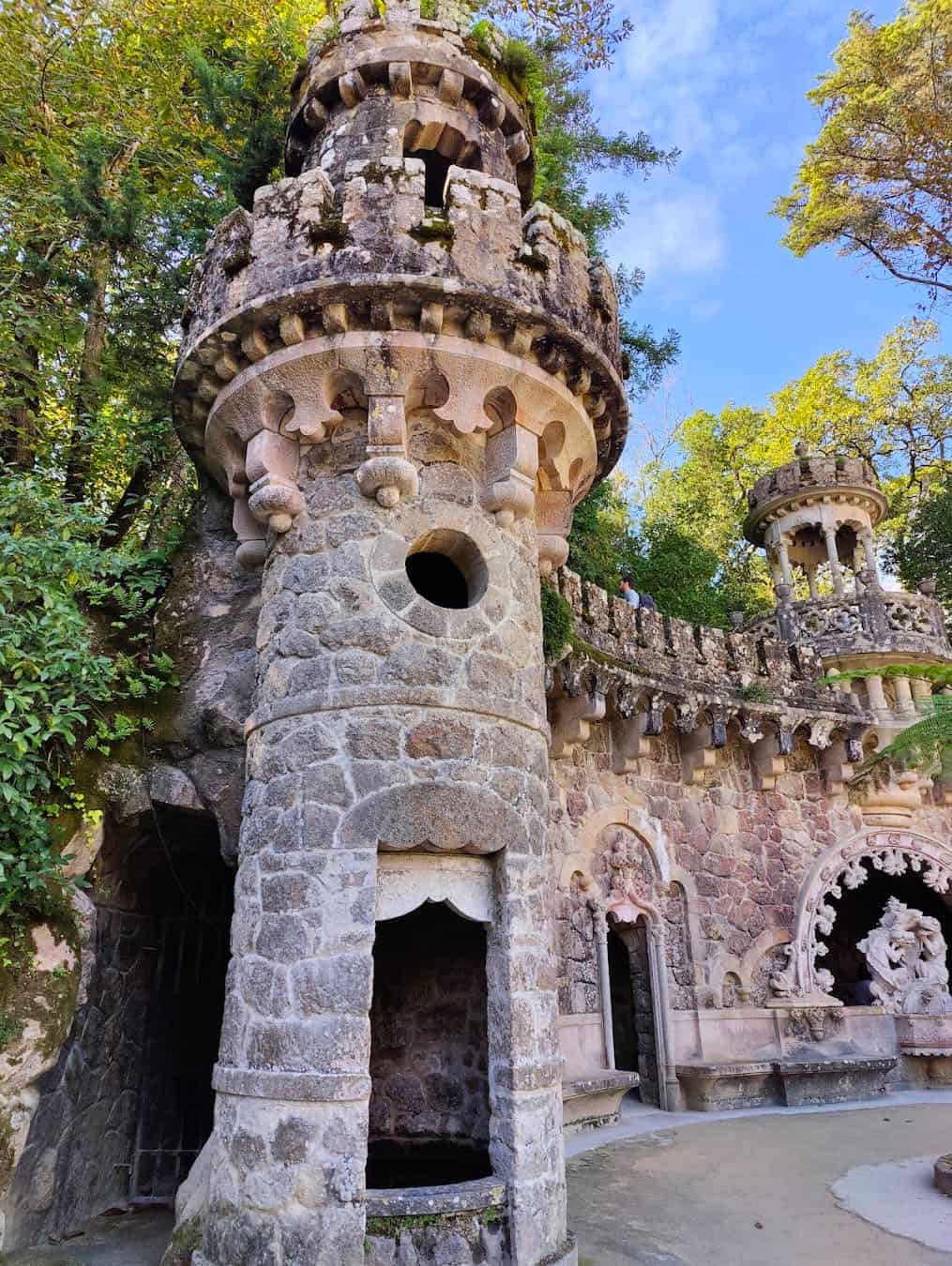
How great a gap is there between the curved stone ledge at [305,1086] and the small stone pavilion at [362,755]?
0.04 ft

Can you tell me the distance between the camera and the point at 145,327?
322 inches

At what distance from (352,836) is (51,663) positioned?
7.50 ft

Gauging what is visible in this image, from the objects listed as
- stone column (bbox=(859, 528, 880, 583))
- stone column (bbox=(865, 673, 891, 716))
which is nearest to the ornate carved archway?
stone column (bbox=(865, 673, 891, 716))

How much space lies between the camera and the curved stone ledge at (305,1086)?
3.83 meters

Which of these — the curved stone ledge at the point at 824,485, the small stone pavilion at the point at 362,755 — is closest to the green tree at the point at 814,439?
the curved stone ledge at the point at 824,485

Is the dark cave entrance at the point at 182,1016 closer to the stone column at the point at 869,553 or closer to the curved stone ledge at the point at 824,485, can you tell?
the stone column at the point at 869,553

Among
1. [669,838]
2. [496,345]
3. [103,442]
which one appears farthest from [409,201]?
[669,838]

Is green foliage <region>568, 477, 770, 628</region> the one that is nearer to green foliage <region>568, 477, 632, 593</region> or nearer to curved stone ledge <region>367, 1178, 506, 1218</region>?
green foliage <region>568, 477, 632, 593</region>

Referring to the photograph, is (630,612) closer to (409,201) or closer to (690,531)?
(409,201)

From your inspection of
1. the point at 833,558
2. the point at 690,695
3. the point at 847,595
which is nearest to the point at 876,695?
the point at 847,595

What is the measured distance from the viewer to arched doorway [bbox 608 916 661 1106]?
29.2ft

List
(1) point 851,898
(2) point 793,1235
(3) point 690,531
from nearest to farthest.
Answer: (2) point 793,1235
(1) point 851,898
(3) point 690,531

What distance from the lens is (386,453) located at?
4777mm

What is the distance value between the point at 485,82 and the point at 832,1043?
1026 cm
